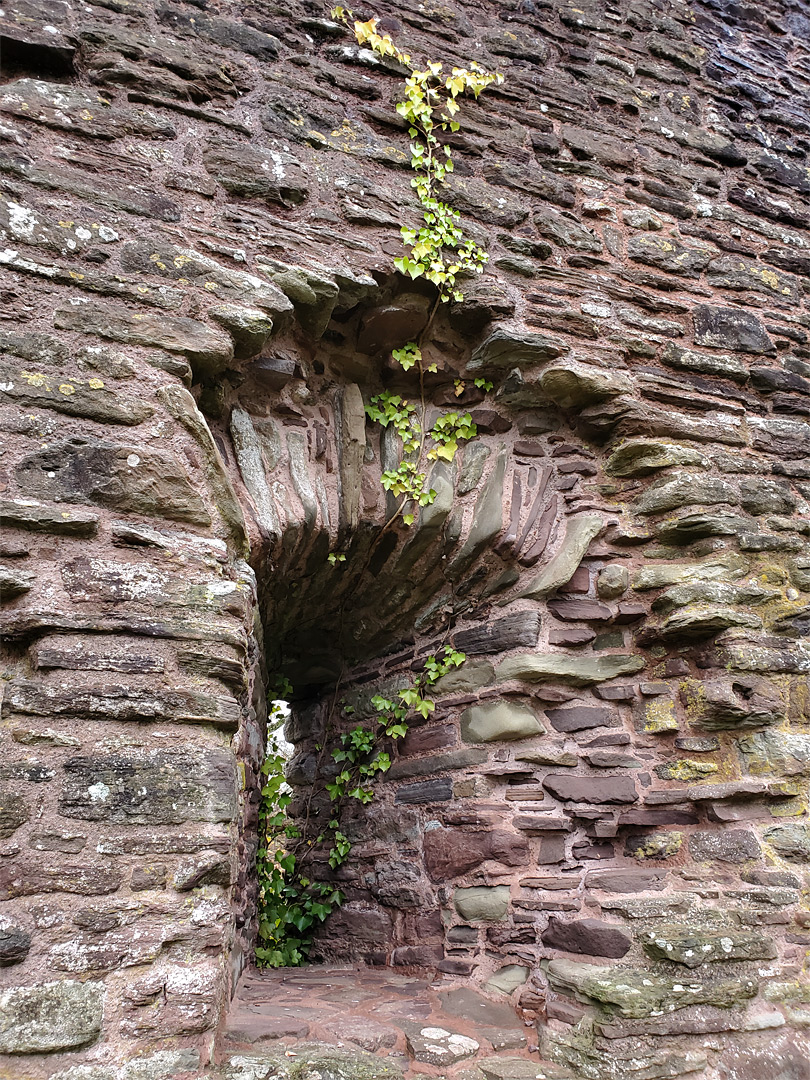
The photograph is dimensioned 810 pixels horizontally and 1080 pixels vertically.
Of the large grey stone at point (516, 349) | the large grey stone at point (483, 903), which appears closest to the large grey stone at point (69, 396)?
the large grey stone at point (516, 349)

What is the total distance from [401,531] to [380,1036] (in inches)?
64.0

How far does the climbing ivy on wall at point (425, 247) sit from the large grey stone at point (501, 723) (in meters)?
0.76

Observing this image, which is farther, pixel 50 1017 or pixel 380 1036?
pixel 380 1036

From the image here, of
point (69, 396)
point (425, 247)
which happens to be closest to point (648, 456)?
point (425, 247)

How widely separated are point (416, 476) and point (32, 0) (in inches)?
82.4

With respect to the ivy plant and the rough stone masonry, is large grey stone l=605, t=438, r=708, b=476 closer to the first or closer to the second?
the rough stone masonry

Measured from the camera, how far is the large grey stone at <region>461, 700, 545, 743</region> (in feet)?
8.59

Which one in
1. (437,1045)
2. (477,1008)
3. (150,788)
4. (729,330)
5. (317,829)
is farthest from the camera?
(317,829)

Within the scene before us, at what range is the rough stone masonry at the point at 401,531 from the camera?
179 cm

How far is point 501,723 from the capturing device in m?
2.66

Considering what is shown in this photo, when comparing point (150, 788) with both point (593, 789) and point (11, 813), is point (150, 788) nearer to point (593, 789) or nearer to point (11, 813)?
point (11, 813)

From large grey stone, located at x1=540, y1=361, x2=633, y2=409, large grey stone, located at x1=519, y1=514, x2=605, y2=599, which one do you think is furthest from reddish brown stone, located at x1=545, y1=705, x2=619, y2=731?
large grey stone, located at x1=540, y1=361, x2=633, y2=409

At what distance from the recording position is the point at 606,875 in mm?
2373

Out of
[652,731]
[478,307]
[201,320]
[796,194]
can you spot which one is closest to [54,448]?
[201,320]
